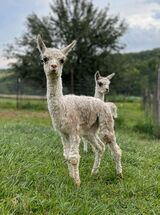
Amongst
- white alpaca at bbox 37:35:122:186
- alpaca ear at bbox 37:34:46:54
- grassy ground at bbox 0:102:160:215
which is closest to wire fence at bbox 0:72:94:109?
grassy ground at bbox 0:102:160:215

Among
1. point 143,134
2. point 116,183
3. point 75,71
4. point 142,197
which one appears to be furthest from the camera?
point 75,71

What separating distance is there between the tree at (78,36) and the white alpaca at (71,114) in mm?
22393

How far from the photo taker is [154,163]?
8703mm

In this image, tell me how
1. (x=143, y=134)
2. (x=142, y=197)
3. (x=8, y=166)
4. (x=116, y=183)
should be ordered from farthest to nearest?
1. (x=143, y=134)
2. (x=116, y=183)
3. (x=142, y=197)
4. (x=8, y=166)

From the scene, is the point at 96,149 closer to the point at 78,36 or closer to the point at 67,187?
the point at 67,187

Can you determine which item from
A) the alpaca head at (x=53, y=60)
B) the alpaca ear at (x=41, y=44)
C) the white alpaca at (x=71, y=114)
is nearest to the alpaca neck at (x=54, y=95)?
the white alpaca at (x=71, y=114)

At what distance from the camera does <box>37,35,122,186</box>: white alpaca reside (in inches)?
245

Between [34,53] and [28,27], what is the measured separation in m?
2.14

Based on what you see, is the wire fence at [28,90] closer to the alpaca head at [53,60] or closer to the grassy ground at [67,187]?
the grassy ground at [67,187]

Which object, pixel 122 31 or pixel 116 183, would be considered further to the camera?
pixel 122 31

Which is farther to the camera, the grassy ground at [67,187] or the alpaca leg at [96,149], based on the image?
the alpaca leg at [96,149]

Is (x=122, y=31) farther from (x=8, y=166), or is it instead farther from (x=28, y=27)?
(x=8, y=166)

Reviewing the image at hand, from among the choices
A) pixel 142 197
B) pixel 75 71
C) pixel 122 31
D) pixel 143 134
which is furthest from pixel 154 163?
pixel 122 31

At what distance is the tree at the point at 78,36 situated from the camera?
30219 mm
